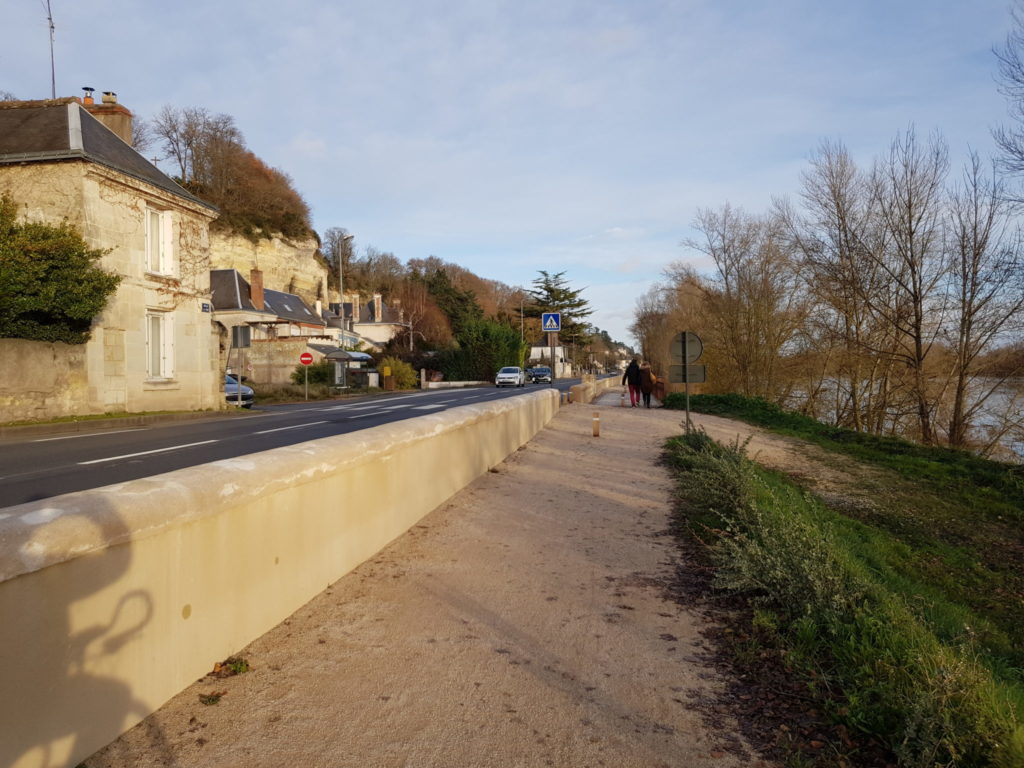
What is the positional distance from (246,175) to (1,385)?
4748cm

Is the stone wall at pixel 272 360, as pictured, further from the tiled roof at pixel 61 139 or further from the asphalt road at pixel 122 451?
the asphalt road at pixel 122 451

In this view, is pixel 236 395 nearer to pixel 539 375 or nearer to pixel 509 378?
pixel 509 378

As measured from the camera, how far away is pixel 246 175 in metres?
57.7

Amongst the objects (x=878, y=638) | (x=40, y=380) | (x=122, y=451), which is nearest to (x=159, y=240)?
(x=40, y=380)

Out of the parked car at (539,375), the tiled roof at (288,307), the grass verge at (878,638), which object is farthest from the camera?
the parked car at (539,375)

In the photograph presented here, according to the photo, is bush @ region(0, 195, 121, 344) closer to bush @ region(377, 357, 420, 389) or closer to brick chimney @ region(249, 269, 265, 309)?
brick chimney @ region(249, 269, 265, 309)

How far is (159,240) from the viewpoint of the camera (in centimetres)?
2044

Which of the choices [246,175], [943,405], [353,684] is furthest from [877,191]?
[246,175]

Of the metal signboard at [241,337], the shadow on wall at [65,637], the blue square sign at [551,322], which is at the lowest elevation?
the shadow on wall at [65,637]

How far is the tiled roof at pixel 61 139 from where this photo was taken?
56.1ft

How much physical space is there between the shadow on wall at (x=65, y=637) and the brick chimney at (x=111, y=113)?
2345cm

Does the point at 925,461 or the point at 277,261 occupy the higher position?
the point at 277,261

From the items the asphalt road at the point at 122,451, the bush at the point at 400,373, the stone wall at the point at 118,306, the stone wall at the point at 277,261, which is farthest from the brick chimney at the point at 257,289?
the asphalt road at the point at 122,451

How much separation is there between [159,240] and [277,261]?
37.7 meters
